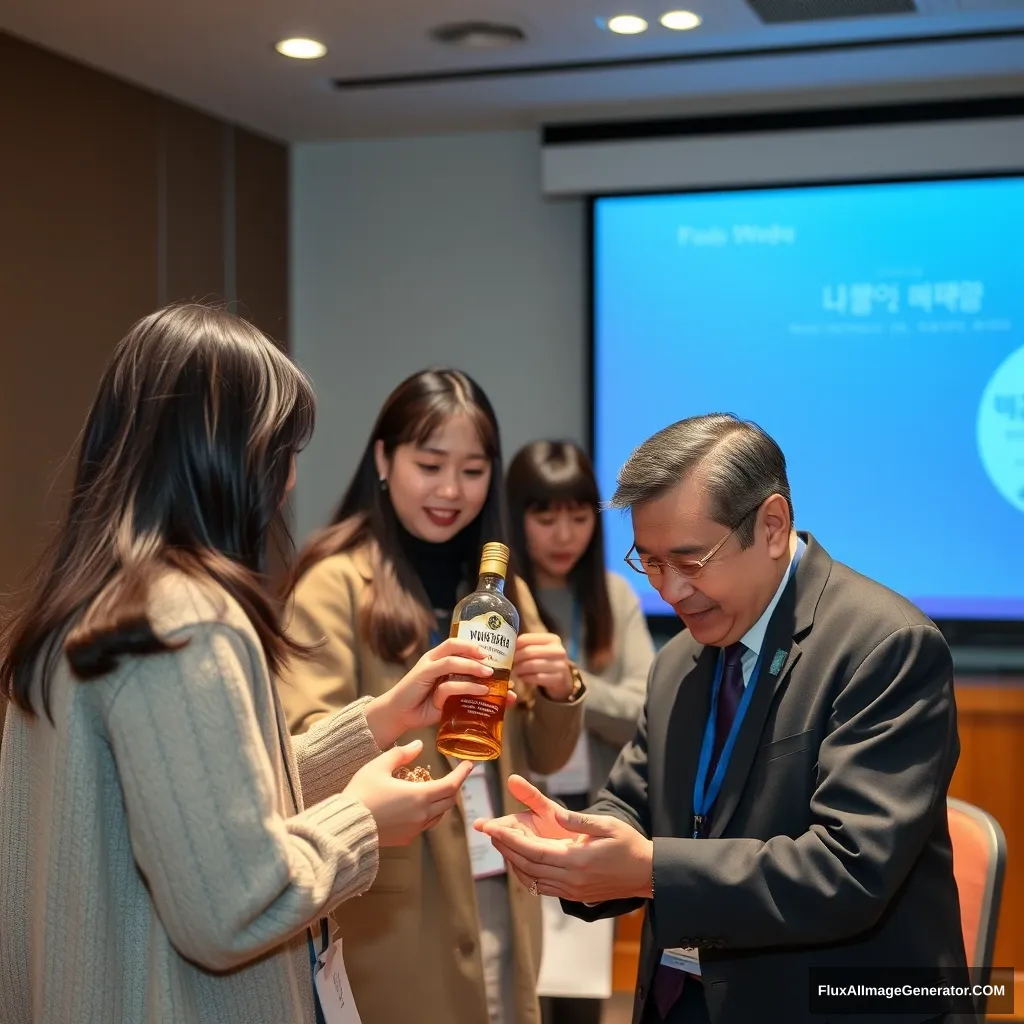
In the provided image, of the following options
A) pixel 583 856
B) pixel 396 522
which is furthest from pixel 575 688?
pixel 583 856

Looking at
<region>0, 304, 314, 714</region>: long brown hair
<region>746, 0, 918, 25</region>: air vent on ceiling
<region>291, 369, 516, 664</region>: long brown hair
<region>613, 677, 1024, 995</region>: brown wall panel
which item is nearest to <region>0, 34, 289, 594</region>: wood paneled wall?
<region>291, 369, 516, 664</region>: long brown hair

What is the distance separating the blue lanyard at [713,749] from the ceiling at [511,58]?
2.35 meters

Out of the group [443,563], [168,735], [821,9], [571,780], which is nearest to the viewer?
[168,735]

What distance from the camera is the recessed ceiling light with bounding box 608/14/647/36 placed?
3.63m

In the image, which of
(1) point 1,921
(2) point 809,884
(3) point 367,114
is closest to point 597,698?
(2) point 809,884

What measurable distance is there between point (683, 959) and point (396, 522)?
1.03 m

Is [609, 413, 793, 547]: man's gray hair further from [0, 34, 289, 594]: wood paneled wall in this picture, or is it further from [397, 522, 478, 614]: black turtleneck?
[0, 34, 289, 594]: wood paneled wall

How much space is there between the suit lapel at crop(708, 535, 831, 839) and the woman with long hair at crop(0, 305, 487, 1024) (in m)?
0.49

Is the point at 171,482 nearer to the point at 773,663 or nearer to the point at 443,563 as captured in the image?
the point at 773,663

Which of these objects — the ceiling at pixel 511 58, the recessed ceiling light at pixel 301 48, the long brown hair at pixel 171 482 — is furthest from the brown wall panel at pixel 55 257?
the long brown hair at pixel 171 482

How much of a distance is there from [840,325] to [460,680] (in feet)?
10.5

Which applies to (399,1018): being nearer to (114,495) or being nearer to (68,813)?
(68,813)

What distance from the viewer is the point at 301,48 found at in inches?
152

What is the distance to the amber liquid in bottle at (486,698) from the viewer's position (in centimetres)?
177
